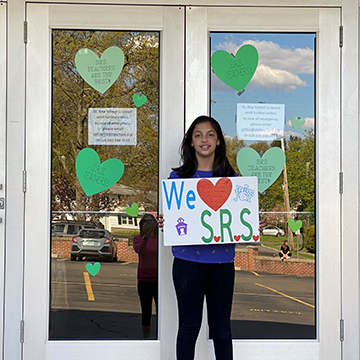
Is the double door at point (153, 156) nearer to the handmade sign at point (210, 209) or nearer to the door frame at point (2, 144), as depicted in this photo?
the door frame at point (2, 144)

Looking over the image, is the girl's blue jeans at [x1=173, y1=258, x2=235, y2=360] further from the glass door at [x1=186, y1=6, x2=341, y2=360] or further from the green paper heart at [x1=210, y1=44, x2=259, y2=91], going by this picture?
the green paper heart at [x1=210, y1=44, x2=259, y2=91]

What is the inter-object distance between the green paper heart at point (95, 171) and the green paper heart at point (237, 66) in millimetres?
879

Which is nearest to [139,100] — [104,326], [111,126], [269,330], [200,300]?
[111,126]

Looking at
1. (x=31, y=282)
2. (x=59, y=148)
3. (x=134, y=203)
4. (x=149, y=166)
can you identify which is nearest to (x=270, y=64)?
(x=149, y=166)

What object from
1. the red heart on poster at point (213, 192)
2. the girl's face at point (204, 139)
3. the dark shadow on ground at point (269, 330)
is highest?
the girl's face at point (204, 139)

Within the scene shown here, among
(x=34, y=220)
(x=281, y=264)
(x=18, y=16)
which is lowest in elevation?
(x=281, y=264)

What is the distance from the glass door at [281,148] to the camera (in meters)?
3.16

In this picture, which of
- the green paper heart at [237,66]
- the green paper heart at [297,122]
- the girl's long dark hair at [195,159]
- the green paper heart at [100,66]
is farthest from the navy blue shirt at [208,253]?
the green paper heart at [100,66]

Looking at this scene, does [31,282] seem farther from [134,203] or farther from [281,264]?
[281,264]

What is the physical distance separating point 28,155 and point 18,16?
2.91 ft

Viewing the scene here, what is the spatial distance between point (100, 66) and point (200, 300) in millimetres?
1602

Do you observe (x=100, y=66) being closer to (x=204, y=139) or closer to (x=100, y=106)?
(x=100, y=106)

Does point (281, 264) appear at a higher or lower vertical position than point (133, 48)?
lower

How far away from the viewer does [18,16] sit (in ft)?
10.3
